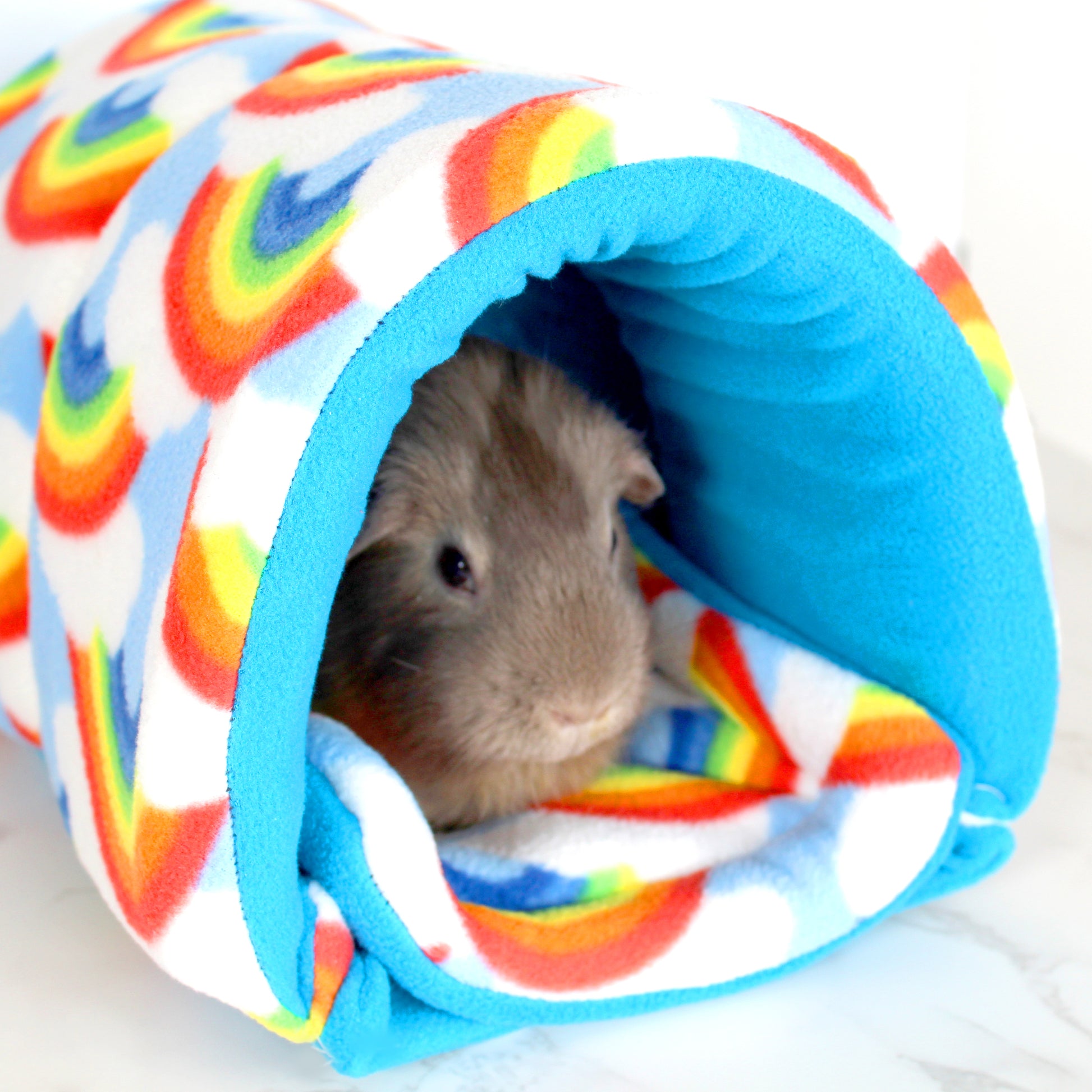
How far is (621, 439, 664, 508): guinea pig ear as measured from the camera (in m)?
1.58

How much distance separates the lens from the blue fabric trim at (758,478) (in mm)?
1062

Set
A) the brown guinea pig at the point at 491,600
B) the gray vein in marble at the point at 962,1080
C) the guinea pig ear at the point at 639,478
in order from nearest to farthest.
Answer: the gray vein in marble at the point at 962,1080 < the brown guinea pig at the point at 491,600 < the guinea pig ear at the point at 639,478

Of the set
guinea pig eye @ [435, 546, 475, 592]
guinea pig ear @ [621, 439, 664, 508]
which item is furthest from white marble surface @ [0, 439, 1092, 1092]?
guinea pig ear @ [621, 439, 664, 508]

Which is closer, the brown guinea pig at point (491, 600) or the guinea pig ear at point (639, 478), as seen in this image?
the brown guinea pig at point (491, 600)

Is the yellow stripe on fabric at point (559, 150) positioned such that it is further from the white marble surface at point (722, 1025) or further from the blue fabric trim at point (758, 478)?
the white marble surface at point (722, 1025)

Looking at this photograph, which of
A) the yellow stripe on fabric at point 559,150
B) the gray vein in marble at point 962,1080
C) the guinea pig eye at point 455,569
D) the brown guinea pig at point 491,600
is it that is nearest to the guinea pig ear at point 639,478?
the brown guinea pig at point 491,600

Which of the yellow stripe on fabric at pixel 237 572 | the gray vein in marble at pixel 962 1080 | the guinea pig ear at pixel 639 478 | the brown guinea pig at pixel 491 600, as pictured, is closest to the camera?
the yellow stripe on fabric at pixel 237 572

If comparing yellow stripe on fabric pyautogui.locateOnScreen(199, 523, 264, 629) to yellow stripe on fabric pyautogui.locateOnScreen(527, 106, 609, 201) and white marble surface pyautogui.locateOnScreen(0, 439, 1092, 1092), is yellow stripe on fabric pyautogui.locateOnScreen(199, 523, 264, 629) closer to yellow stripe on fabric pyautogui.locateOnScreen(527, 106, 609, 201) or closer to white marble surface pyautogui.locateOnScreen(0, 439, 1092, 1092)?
yellow stripe on fabric pyautogui.locateOnScreen(527, 106, 609, 201)

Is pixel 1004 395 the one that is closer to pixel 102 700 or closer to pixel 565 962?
pixel 565 962

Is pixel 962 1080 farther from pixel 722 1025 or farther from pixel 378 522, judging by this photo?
pixel 378 522

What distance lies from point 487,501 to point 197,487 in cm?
43

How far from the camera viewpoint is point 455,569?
145 centimetres

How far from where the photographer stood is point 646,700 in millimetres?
1637

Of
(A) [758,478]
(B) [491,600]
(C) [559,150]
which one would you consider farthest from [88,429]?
(A) [758,478]
